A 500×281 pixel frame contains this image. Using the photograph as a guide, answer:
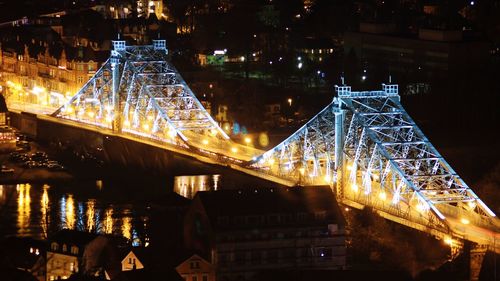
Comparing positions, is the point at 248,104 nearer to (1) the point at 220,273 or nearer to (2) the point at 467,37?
(2) the point at 467,37

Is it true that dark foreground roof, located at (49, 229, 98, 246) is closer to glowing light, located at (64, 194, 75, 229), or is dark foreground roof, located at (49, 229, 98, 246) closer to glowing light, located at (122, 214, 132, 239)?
glowing light, located at (122, 214, 132, 239)

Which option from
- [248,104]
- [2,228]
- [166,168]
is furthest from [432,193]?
[248,104]

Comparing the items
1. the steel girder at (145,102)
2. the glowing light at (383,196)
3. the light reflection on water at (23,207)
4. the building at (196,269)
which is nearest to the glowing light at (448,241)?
the glowing light at (383,196)

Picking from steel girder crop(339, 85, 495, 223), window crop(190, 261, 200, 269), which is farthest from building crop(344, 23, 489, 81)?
window crop(190, 261, 200, 269)

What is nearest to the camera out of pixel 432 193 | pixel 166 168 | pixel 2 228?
pixel 432 193

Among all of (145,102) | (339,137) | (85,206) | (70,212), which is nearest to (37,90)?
(145,102)

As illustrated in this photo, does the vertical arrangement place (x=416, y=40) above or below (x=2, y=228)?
above
